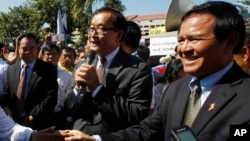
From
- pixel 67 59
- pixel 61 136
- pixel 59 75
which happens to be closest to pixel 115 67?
pixel 61 136

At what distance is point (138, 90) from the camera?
2.66m

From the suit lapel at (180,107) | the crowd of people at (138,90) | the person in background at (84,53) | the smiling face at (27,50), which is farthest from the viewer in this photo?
the person in background at (84,53)

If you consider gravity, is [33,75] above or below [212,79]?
below

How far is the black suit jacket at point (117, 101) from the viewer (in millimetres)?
2551

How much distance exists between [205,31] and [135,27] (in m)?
2.21

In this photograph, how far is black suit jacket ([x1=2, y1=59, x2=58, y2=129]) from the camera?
4.07 meters

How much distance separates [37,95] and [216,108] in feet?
9.03

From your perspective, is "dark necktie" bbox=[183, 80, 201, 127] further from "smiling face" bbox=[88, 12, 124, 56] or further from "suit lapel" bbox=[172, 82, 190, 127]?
"smiling face" bbox=[88, 12, 124, 56]

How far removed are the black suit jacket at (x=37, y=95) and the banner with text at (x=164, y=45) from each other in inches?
160

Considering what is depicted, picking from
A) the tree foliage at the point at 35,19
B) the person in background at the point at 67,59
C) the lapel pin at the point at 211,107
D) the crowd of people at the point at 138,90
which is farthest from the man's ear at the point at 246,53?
the tree foliage at the point at 35,19

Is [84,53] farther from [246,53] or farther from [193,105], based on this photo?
[193,105]

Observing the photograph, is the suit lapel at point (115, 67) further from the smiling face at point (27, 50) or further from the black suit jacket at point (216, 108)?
the smiling face at point (27, 50)

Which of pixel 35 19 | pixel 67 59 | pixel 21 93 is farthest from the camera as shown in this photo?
pixel 35 19

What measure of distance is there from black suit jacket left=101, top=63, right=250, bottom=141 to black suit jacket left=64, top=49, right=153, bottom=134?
0.39 metres
